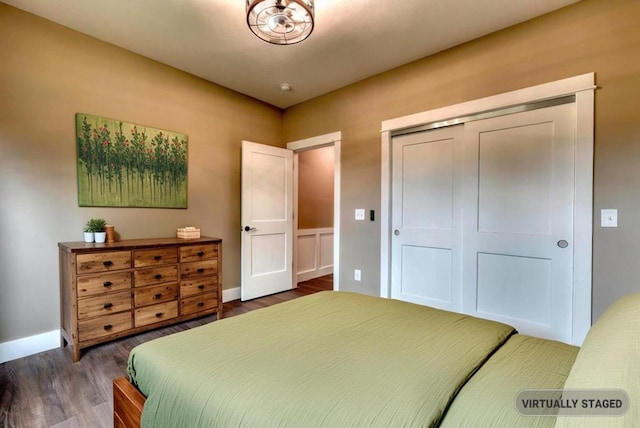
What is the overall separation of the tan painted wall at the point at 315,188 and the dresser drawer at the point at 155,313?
7.38 ft

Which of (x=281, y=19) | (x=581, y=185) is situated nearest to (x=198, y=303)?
(x=281, y=19)

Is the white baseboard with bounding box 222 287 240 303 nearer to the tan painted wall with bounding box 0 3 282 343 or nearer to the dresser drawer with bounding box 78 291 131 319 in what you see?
the tan painted wall with bounding box 0 3 282 343

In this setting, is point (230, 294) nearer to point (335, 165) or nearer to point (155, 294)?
point (155, 294)

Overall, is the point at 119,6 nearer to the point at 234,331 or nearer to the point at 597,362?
the point at 234,331

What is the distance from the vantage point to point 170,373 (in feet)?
3.14

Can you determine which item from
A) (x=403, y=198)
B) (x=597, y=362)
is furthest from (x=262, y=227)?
(x=597, y=362)

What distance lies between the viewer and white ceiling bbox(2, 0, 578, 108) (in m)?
2.12

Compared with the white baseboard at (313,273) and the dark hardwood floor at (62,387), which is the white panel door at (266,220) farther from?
the dark hardwood floor at (62,387)

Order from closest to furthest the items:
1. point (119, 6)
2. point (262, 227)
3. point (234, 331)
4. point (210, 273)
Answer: point (234, 331) < point (119, 6) < point (210, 273) < point (262, 227)

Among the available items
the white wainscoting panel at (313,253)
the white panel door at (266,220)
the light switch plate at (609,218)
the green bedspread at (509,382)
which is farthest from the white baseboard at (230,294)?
the light switch plate at (609,218)

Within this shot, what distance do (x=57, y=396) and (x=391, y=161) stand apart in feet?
10.3

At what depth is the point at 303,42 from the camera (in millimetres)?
2533

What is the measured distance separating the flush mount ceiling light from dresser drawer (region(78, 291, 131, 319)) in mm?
2216

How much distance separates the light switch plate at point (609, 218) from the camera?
1965 millimetres
